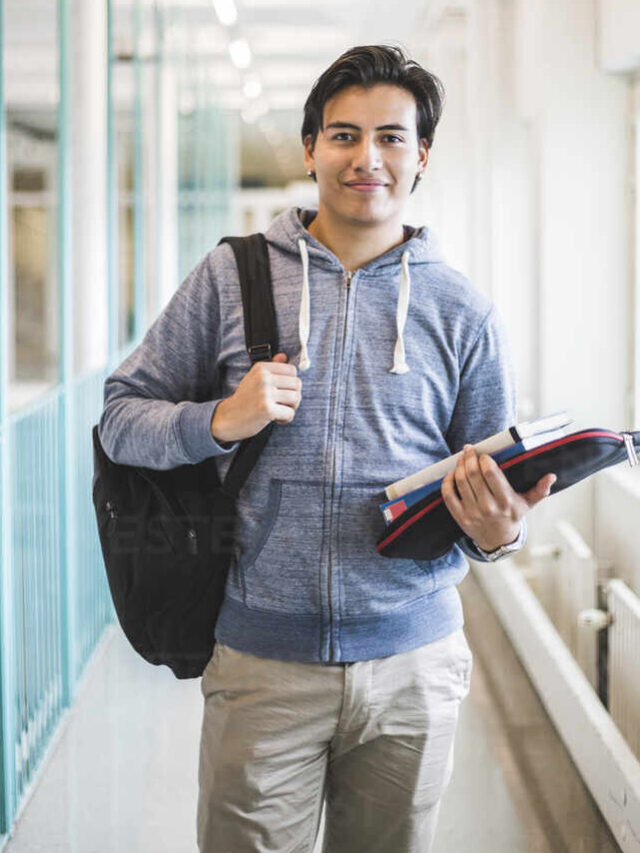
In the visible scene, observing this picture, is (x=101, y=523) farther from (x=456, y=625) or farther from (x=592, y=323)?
(x=592, y=323)

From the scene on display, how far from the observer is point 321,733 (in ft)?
4.19

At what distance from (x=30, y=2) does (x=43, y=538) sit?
2132 mm

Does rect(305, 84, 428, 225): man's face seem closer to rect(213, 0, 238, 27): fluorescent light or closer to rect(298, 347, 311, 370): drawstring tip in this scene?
rect(298, 347, 311, 370): drawstring tip

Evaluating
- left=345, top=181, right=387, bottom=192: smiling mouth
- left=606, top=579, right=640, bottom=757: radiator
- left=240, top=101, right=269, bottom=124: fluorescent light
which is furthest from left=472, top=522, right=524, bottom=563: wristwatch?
left=240, top=101, right=269, bottom=124: fluorescent light

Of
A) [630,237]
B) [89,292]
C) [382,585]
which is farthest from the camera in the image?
[89,292]

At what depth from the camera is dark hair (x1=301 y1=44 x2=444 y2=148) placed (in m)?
1.25

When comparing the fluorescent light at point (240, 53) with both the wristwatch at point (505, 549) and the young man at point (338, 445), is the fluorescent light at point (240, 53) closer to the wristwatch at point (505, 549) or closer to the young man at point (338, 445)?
the young man at point (338, 445)

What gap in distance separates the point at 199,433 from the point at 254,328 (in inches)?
6.0

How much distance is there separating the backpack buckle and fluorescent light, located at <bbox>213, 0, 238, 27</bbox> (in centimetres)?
309

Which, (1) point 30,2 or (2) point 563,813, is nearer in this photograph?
(2) point 563,813

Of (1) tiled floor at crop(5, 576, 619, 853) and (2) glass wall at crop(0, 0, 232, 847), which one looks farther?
(2) glass wall at crop(0, 0, 232, 847)

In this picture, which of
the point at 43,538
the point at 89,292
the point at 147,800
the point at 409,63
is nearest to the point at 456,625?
the point at 409,63

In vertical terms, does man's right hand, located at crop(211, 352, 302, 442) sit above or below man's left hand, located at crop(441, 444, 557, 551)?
above

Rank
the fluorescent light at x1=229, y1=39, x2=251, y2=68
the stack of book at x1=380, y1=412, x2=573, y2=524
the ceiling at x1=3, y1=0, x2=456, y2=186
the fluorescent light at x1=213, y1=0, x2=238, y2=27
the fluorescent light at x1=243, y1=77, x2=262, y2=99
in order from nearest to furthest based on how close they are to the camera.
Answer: the stack of book at x1=380, y1=412, x2=573, y2=524, the ceiling at x1=3, y1=0, x2=456, y2=186, the fluorescent light at x1=213, y1=0, x2=238, y2=27, the fluorescent light at x1=229, y1=39, x2=251, y2=68, the fluorescent light at x1=243, y1=77, x2=262, y2=99
